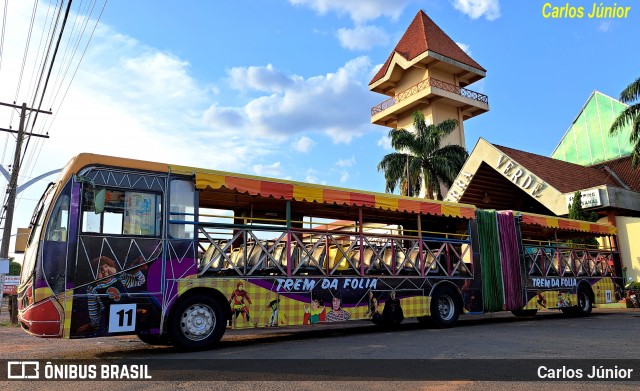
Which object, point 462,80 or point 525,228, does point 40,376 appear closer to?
point 525,228

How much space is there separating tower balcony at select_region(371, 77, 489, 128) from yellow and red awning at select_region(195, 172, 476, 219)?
2493 centimetres

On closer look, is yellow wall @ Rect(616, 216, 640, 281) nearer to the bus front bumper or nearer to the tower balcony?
the tower balcony

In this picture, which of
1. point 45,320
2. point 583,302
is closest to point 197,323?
point 45,320

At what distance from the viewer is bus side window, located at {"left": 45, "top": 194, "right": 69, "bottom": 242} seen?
24.3 ft

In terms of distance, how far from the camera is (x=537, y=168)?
23.5m

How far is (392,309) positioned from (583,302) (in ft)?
28.8

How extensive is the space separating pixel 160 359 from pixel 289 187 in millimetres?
4077

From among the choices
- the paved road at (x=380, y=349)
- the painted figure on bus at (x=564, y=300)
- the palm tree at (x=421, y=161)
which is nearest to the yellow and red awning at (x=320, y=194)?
the paved road at (x=380, y=349)

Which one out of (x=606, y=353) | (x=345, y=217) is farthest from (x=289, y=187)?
(x=606, y=353)

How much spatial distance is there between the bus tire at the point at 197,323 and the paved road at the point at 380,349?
22 cm

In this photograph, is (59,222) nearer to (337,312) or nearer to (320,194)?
(320,194)

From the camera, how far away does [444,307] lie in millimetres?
12102

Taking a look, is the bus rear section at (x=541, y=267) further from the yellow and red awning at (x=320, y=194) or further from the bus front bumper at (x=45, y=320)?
the bus front bumper at (x=45, y=320)

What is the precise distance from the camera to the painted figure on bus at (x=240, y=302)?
8594 mm
